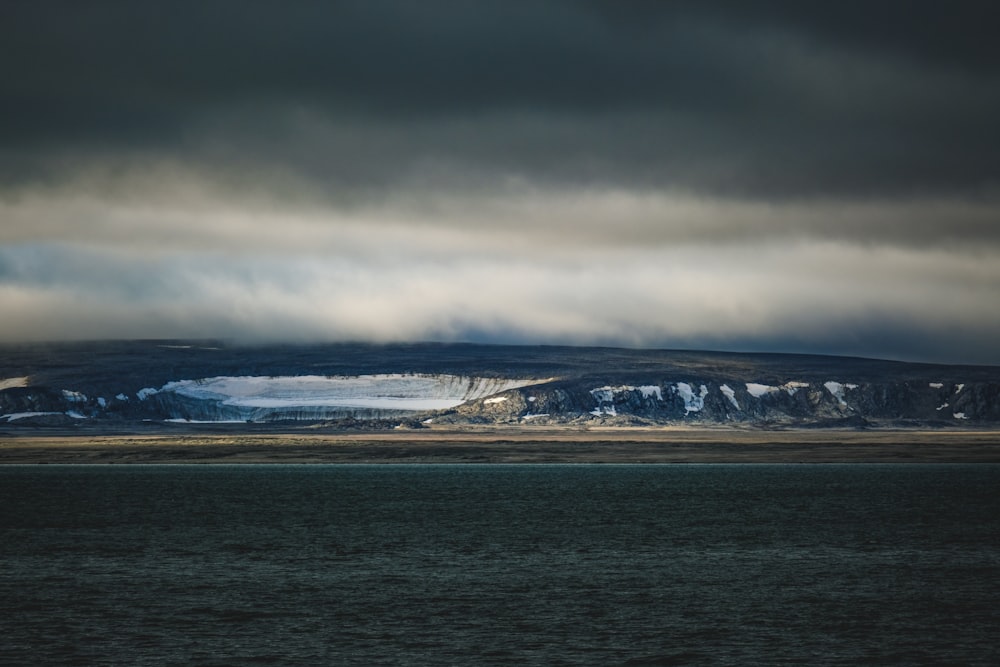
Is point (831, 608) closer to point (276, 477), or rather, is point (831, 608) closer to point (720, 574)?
point (720, 574)

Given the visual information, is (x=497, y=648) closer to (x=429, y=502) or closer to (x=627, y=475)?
(x=429, y=502)

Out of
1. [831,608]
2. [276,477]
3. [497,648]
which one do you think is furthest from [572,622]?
[276,477]

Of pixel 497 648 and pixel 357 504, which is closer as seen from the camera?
pixel 497 648

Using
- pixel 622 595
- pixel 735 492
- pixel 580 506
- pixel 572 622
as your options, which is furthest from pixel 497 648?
pixel 735 492

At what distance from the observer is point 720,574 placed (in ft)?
183

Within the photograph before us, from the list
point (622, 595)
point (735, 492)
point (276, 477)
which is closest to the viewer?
point (622, 595)

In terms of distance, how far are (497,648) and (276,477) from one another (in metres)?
133

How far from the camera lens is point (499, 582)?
52656mm

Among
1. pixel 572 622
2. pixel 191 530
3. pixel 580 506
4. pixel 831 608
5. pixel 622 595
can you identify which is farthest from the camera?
pixel 580 506

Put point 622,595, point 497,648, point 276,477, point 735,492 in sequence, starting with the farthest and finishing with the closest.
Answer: point 276,477, point 735,492, point 622,595, point 497,648

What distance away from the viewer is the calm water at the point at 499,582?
38438 millimetres

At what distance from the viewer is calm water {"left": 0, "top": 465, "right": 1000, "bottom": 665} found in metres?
38.4

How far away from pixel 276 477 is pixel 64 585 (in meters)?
117

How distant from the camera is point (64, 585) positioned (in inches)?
2019
